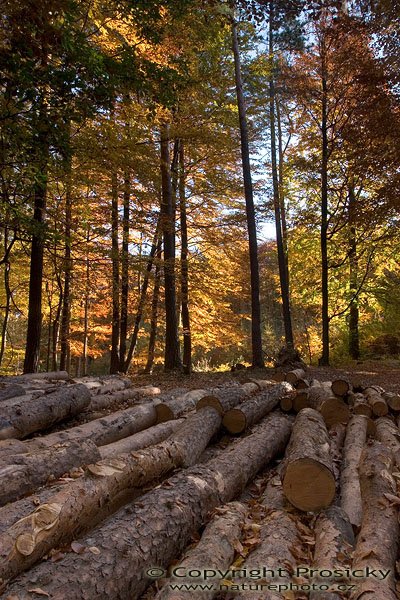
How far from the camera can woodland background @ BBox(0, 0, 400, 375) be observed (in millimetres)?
7055

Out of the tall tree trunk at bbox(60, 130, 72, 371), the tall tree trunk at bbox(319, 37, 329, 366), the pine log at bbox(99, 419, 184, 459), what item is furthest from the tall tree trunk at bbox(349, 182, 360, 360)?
the pine log at bbox(99, 419, 184, 459)

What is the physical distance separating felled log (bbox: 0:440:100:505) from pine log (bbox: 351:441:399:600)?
273 cm

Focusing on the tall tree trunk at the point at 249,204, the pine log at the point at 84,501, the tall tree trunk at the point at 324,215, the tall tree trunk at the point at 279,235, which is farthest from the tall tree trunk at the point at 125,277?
the pine log at the point at 84,501

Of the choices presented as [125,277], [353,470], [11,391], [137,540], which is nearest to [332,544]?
[137,540]

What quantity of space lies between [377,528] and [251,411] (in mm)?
3080

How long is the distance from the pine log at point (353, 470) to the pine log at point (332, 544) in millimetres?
281

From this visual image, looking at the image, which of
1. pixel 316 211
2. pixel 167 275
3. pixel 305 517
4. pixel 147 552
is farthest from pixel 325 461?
pixel 316 211

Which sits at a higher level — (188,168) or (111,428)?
(188,168)

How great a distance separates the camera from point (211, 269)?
15.8 metres

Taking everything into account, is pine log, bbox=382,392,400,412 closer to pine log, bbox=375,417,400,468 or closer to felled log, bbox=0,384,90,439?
pine log, bbox=375,417,400,468

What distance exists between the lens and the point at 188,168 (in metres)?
16.0

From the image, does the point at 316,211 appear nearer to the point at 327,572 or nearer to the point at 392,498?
the point at 392,498

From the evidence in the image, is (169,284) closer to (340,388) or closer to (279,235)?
(279,235)

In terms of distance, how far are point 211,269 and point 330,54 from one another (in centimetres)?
902
